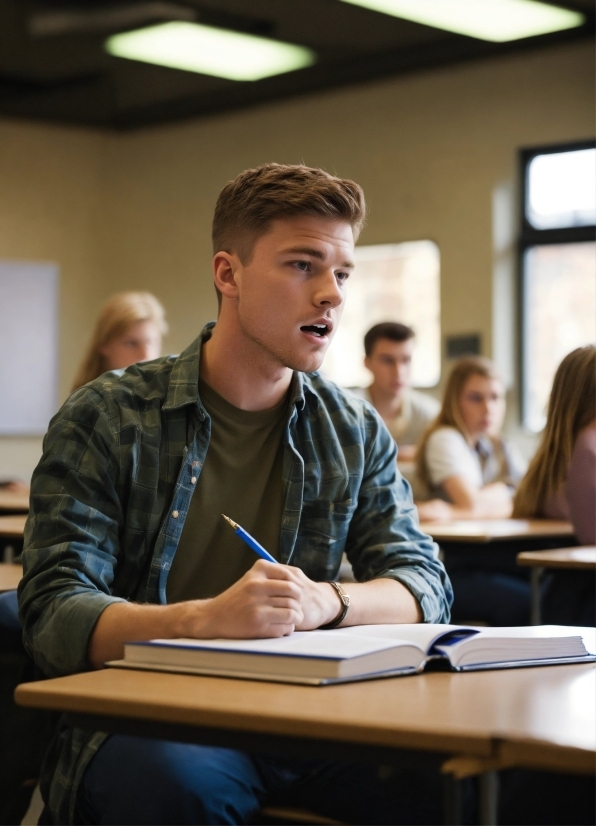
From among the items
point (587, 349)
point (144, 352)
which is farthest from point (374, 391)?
point (587, 349)

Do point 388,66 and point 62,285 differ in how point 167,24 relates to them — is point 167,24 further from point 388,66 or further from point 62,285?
point 62,285

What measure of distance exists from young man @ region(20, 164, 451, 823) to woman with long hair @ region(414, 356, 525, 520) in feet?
9.60

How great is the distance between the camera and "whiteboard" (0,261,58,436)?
848cm

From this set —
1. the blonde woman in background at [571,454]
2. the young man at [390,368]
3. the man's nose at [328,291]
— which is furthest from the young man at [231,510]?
the young man at [390,368]

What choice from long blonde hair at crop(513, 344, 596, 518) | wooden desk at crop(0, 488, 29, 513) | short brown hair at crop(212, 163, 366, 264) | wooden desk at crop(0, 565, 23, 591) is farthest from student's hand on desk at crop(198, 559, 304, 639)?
wooden desk at crop(0, 488, 29, 513)

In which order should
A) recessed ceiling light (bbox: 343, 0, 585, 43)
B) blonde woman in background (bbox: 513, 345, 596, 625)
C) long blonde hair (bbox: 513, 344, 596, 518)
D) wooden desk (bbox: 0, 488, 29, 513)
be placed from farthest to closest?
recessed ceiling light (bbox: 343, 0, 585, 43)
wooden desk (bbox: 0, 488, 29, 513)
long blonde hair (bbox: 513, 344, 596, 518)
blonde woman in background (bbox: 513, 345, 596, 625)

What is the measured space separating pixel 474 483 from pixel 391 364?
869mm

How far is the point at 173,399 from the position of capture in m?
1.73

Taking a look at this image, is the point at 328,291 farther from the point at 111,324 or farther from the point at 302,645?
the point at 111,324

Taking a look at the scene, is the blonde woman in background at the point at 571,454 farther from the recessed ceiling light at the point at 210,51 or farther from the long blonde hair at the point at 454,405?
the recessed ceiling light at the point at 210,51

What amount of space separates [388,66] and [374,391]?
2729 mm

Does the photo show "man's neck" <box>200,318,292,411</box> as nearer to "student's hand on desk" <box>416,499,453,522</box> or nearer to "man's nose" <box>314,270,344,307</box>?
"man's nose" <box>314,270,344,307</box>

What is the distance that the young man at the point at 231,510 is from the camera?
137cm

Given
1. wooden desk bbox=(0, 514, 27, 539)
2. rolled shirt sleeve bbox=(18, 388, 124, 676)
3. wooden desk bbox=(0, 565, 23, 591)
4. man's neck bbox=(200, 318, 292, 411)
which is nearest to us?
rolled shirt sleeve bbox=(18, 388, 124, 676)
